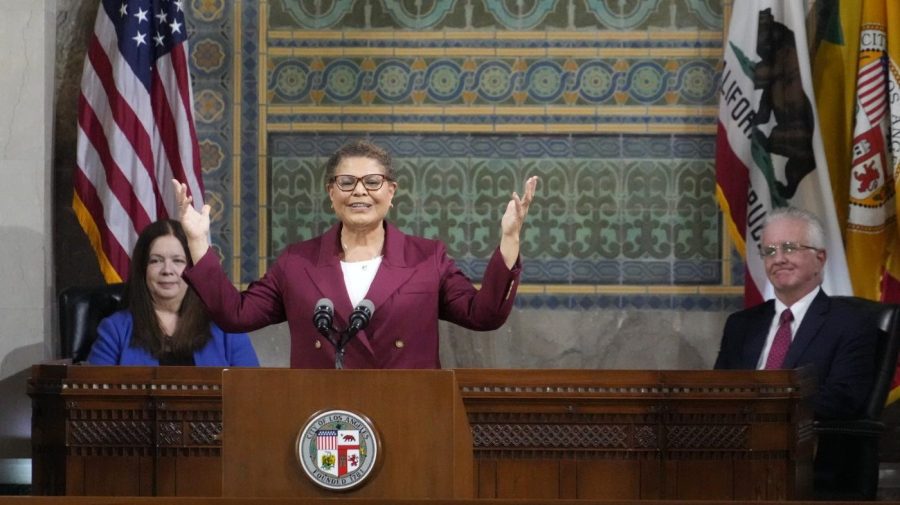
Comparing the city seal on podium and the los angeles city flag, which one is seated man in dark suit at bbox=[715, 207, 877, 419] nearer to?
the los angeles city flag

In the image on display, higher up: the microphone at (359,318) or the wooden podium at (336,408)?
the microphone at (359,318)

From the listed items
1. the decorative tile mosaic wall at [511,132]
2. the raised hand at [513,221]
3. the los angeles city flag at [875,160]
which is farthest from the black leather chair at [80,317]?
the los angeles city flag at [875,160]

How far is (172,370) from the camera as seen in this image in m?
4.38

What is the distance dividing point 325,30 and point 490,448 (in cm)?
331

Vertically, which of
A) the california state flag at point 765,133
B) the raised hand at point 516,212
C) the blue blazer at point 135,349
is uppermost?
the california state flag at point 765,133

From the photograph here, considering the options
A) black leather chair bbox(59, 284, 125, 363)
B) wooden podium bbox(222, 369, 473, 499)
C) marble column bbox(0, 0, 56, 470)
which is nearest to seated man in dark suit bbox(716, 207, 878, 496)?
wooden podium bbox(222, 369, 473, 499)

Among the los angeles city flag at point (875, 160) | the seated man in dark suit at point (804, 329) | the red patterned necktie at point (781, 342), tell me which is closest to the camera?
the seated man in dark suit at point (804, 329)

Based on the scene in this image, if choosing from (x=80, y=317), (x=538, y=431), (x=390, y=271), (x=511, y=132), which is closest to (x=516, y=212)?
(x=390, y=271)

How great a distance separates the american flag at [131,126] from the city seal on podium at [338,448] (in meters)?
3.57

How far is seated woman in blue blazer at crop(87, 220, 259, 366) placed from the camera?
554 centimetres

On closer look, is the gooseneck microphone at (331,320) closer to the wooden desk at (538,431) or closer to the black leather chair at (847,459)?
the wooden desk at (538,431)

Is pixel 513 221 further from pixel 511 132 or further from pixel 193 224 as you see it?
pixel 511 132

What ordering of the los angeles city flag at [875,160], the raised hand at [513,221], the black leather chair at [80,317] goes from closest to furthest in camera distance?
the raised hand at [513,221] < the black leather chair at [80,317] < the los angeles city flag at [875,160]

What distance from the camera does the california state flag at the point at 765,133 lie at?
671 centimetres
